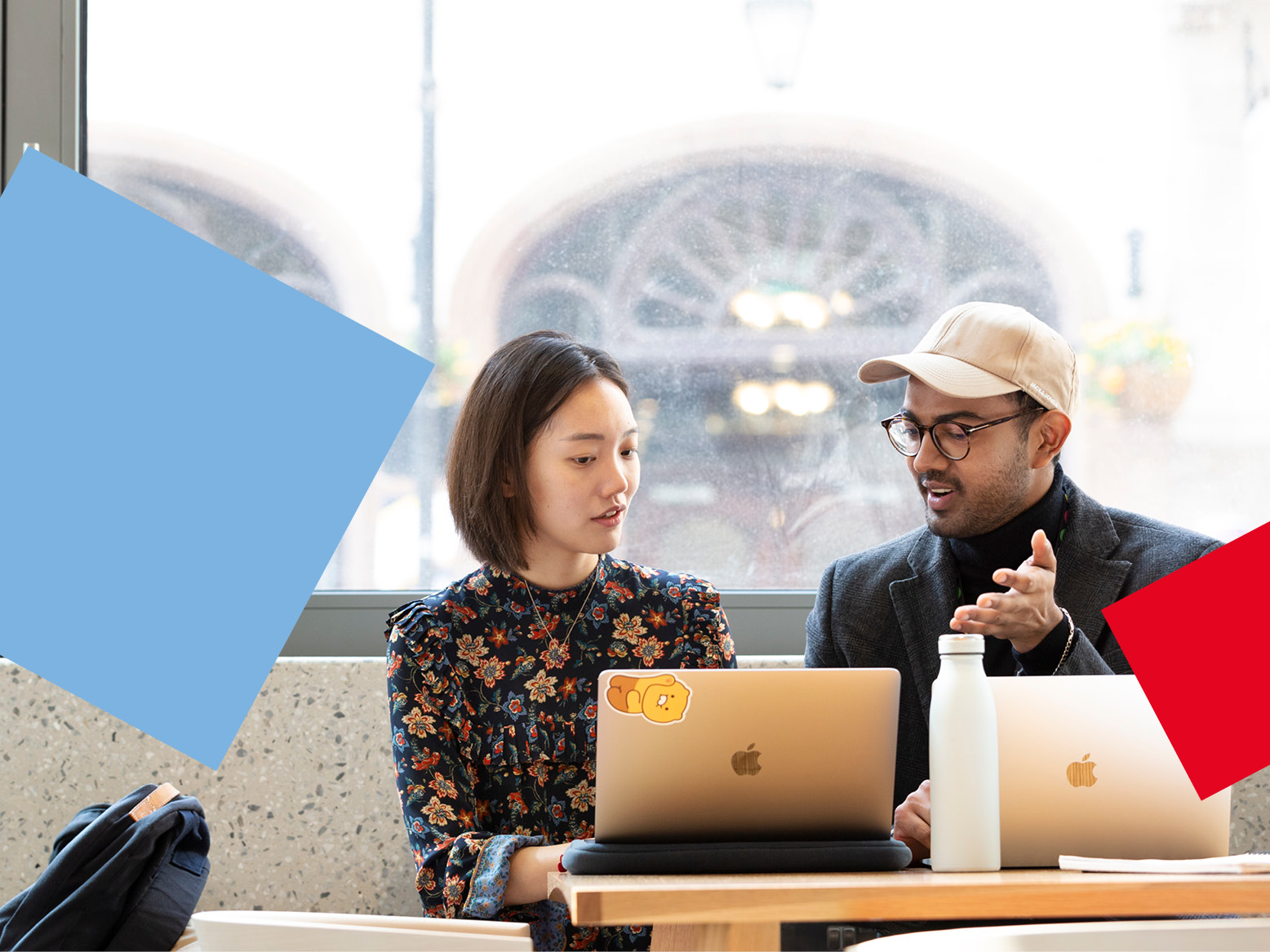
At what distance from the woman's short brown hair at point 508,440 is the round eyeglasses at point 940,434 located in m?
0.51

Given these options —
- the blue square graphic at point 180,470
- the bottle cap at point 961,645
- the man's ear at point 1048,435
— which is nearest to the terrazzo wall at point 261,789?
the man's ear at point 1048,435

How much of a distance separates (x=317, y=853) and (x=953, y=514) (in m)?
1.23

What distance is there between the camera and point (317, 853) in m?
2.04

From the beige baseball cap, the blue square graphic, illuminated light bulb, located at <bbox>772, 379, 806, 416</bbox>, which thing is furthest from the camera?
illuminated light bulb, located at <bbox>772, 379, 806, 416</bbox>

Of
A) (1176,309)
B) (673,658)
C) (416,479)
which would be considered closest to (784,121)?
(1176,309)

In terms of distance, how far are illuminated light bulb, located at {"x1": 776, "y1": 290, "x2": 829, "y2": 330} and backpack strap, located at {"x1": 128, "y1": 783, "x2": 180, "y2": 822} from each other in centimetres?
149

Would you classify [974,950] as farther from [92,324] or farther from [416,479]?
[416,479]

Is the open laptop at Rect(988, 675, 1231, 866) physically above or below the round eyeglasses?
below

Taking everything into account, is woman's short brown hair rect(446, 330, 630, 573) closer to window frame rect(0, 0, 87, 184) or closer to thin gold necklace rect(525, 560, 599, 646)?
thin gold necklace rect(525, 560, 599, 646)

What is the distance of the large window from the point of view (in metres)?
2.40

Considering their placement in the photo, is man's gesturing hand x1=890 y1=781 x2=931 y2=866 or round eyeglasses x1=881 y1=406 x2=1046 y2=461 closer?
man's gesturing hand x1=890 y1=781 x2=931 y2=866

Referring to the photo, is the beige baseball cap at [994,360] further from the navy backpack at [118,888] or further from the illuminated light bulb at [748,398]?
the navy backpack at [118,888]

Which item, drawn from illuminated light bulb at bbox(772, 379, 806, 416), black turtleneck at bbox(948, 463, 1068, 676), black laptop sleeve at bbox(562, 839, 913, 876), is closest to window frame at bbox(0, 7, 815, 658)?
illuminated light bulb at bbox(772, 379, 806, 416)

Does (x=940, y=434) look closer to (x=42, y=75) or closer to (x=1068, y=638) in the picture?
(x=1068, y=638)
